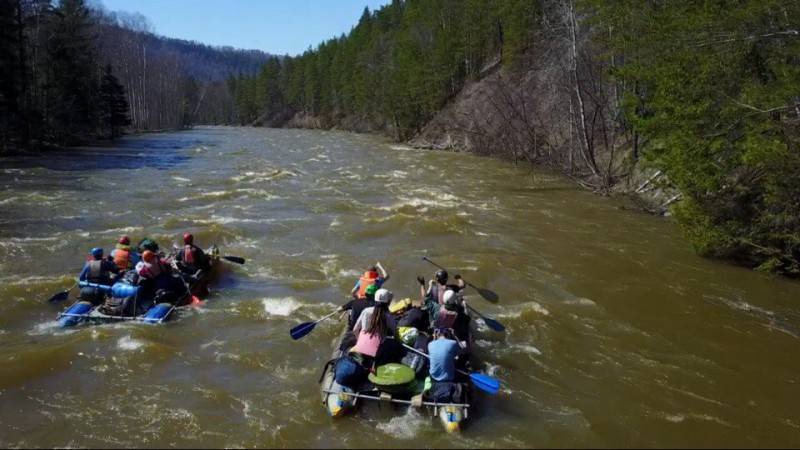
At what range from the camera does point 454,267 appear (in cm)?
1365

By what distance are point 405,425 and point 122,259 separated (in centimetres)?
741

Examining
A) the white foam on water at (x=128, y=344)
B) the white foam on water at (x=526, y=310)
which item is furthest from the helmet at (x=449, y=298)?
the white foam on water at (x=128, y=344)

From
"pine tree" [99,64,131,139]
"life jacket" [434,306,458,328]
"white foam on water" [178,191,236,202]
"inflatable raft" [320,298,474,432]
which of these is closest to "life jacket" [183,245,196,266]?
"inflatable raft" [320,298,474,432]

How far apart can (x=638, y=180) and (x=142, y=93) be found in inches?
2913

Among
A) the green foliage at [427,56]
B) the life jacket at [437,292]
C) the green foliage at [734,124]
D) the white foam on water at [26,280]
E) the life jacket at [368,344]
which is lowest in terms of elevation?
the white foam on water at [26,280]

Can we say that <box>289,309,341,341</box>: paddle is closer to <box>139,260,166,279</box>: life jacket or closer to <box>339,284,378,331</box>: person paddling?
<box>339,284,378,331</box>: person paddling

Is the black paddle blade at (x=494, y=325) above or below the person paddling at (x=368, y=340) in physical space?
below

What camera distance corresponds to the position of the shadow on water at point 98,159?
1112 inches

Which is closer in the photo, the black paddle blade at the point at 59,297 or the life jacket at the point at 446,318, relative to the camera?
the life jacket at the point at 446,318

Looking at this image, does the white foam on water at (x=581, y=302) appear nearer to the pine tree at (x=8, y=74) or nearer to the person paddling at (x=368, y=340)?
the person paddling at (x=368, y=340)

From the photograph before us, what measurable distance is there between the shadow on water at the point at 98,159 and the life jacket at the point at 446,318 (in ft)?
82.9

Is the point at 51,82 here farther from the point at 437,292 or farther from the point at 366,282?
the point at 437,292

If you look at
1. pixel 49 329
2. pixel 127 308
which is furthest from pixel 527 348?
pixel 49 329

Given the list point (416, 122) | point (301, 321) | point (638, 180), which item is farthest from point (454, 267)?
point (416, 122)
